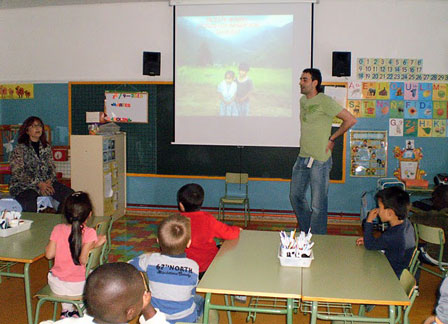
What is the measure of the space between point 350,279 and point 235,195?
410 cm

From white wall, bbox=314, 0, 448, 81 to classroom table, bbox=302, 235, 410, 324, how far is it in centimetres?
380

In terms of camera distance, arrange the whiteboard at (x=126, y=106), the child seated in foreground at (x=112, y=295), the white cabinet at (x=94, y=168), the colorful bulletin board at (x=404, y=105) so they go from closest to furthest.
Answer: the child seated in foreground at (x=112, y=295)
the white cabinet at (x=94, y=168)
the colorful bulletin board at (x=404, y=105)
the whiteboard at (x=126, y=106)

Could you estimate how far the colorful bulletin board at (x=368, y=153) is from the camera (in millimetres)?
6035

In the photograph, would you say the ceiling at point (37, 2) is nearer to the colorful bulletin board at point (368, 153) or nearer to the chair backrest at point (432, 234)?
the colorful bulletin board at point (368, 153)

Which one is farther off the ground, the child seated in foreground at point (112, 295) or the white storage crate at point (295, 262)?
the child seated in foreground at point (112, 295)

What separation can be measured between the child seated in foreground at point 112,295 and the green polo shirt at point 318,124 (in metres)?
3.19

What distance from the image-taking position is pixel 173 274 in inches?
85.4

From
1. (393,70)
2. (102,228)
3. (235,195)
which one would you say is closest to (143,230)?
(235,195)

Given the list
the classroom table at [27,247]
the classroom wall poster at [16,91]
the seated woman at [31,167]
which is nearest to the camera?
the classroom table at [27,247]

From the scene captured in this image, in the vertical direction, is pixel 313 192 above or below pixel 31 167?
below

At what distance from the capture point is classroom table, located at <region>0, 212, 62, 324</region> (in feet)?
8.62

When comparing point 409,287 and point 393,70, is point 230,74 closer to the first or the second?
point 393,70

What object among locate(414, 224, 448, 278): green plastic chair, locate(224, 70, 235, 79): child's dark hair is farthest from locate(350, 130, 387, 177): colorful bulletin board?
locate(414, 224, 448, 278): green plastic chair

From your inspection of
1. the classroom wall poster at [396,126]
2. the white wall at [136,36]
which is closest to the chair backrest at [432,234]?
the classroom wall poster at [396,126]
